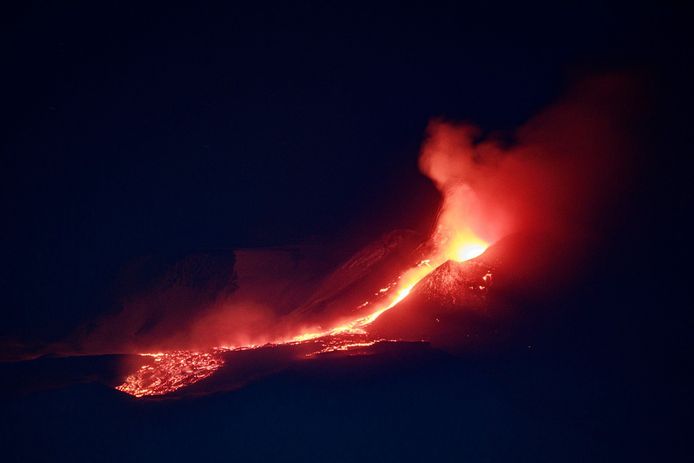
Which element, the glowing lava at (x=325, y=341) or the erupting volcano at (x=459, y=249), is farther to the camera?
the glowing lava at (x=325, y=341)

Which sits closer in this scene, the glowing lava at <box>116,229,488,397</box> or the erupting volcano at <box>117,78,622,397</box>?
the erupting volcano at <box>117,78,622,397</box>

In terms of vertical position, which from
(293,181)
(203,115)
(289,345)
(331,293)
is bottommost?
(289,345)

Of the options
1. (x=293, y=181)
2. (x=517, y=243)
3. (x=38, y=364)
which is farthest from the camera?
(x=38, y=364)

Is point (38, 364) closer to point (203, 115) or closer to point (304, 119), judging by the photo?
point (203, 115)

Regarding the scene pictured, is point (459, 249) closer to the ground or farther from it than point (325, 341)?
farther from it

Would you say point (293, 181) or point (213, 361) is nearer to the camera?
point (293, 181)

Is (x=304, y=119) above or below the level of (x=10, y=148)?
below

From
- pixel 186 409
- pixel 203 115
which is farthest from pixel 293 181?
pixel 186 409

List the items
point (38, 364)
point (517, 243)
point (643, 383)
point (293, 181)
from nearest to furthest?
point (643, 383) < point (517, 243) < point (293, 181) < point (38, 364)
